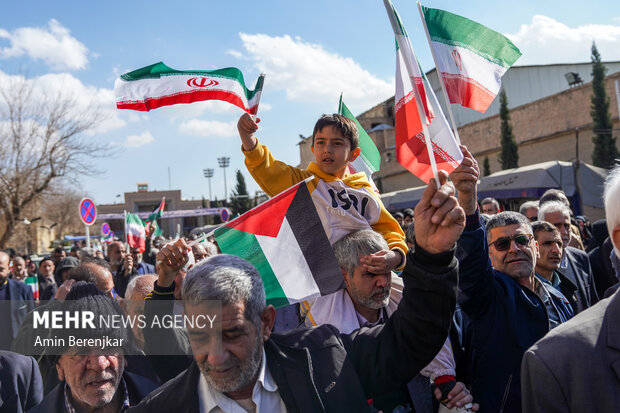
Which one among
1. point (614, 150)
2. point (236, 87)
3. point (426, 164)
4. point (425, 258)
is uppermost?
point (614, 150)

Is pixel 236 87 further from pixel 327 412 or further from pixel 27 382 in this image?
pixel 327 412

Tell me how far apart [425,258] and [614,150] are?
27030mm

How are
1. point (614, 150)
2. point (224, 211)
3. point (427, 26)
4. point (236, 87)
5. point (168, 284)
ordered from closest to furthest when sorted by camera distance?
1. point (168, 284)
2. point (427, 26)
3. point (236, 87)
4. point (224, 211)
5. point (614, 150)

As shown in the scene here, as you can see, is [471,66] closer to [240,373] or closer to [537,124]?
[240,373]

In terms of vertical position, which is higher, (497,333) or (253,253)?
(253,253)

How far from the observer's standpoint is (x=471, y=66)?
121 inches

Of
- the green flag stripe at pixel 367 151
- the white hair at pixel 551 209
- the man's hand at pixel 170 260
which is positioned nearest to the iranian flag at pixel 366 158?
the green flag stripe at pixel 367 151

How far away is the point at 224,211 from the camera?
21.1 metres

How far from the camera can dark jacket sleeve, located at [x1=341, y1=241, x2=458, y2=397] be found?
6.17 feet

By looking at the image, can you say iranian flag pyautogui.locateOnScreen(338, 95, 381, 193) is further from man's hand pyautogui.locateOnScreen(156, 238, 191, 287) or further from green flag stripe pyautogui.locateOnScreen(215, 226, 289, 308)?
man's hand pyautogui.locateOnScreen(156, 238, 191, 287)

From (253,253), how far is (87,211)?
28.9 ft

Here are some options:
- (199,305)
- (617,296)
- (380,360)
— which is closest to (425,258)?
(380,360)

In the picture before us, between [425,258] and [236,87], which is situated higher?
[236,87]

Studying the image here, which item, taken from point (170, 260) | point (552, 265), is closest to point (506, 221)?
point (552, 265)
